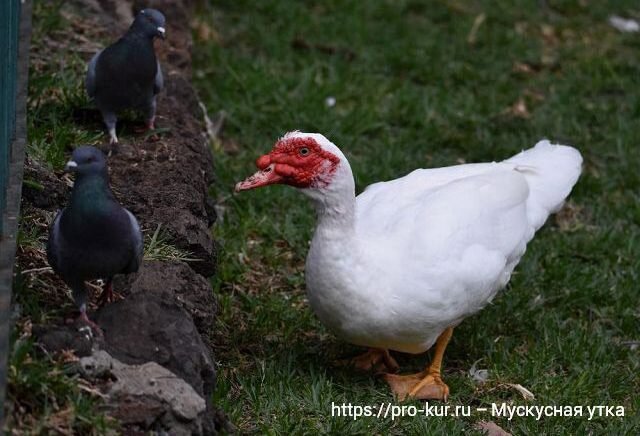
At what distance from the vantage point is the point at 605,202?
233 inches

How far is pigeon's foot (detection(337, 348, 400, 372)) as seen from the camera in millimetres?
4285

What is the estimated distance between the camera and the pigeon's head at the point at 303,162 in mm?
3760

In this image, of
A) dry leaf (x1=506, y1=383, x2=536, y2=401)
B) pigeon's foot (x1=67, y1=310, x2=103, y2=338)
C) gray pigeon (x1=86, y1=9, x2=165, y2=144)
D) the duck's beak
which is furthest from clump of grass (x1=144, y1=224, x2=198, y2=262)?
dry leaf (x1=506, y1=383, x2=536, y2=401)

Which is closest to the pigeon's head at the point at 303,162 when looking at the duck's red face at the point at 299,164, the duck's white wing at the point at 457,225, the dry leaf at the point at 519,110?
the duck's red face at the point at 299,164

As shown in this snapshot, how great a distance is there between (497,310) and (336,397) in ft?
3.72

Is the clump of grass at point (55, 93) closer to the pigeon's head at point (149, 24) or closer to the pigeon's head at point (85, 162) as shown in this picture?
the pigeon's head at point (149, 24)

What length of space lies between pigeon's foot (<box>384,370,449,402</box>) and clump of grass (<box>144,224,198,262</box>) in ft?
2.94

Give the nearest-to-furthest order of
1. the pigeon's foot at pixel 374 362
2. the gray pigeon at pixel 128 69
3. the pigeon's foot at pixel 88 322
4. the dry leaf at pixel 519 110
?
the pigeon's foot at pixel 88 322, the pigeon's foot at pixel 374 362, the gray pigeon at pixel 128 69, the dry leaf at pixel 519 110

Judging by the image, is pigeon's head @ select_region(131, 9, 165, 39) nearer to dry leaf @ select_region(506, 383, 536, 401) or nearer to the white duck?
the white duck

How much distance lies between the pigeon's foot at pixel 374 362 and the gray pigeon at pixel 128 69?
142cm

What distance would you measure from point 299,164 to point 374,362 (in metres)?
0.97

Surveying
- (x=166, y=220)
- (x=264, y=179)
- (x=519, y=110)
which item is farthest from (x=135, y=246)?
(x=519, y=110)

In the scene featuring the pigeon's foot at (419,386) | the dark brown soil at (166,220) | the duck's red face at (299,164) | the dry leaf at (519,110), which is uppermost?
the duck's red face at (299,164)

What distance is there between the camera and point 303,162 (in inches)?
148
